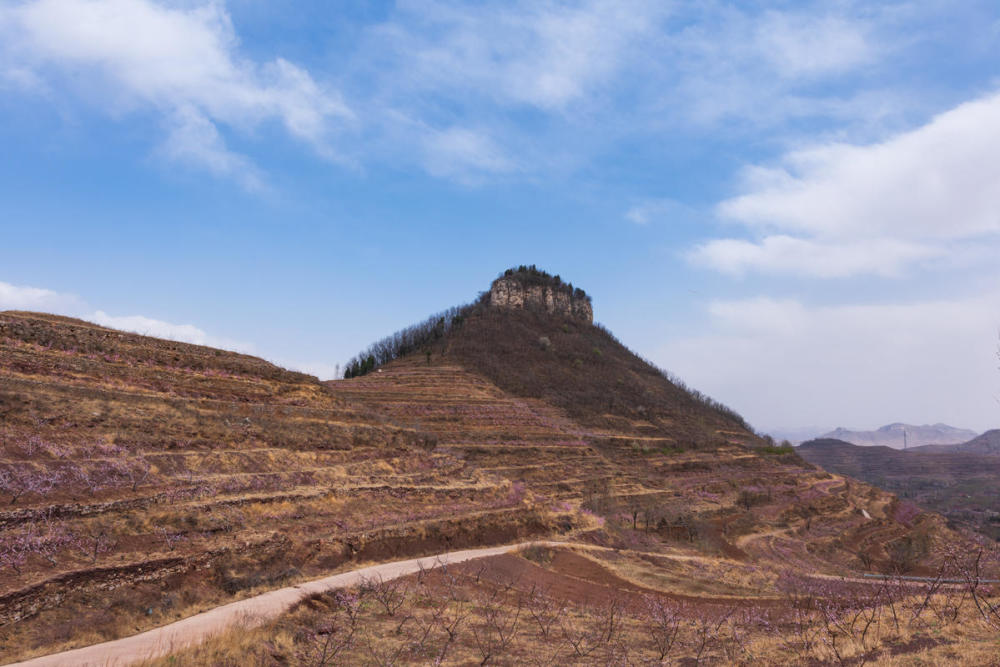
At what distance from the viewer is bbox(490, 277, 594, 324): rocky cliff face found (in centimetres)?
11075

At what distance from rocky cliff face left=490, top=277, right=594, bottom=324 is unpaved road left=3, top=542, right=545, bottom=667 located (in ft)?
304

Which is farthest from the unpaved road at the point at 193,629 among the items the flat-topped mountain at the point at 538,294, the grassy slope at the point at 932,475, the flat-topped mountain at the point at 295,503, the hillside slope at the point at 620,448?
the flat-topped mountain at the point at 538,294

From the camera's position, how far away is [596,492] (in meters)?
46.0

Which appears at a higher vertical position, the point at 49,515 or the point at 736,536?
the point at 49,515

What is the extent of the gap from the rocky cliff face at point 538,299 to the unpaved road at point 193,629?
304ft

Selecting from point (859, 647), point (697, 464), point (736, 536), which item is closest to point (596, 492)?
point (736, 536)

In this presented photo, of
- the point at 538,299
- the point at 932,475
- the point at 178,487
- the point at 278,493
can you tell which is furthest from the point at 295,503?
the point at 932,475

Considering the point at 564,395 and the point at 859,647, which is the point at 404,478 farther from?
the point at 564,395

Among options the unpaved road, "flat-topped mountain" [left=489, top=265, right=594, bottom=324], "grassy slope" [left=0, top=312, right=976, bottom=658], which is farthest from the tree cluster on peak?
the unpaved road

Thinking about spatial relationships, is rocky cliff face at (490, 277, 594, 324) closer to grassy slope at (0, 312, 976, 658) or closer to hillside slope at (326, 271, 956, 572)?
hillside slope at (326, 271, 956, 572)

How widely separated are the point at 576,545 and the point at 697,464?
38294 mm

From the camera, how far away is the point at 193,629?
12133 mm

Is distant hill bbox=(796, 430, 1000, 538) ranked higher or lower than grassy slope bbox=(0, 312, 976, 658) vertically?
lower

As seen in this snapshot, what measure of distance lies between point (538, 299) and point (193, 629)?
103624mm
